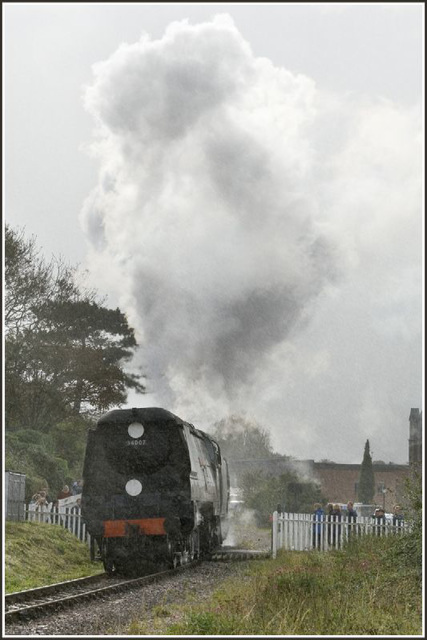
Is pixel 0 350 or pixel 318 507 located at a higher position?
pixel 0 350

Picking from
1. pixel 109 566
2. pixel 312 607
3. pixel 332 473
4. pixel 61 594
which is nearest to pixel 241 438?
pixel 332 473

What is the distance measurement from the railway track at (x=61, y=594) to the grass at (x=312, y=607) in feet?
4.88

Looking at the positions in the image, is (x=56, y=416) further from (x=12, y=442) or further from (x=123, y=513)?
(x=123, y=513)

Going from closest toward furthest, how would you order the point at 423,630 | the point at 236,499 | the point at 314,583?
the point at 423,630 → the point at 314,583 → the point at 236,499

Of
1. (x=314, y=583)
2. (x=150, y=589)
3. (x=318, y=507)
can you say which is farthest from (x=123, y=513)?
(x=318, y=507)

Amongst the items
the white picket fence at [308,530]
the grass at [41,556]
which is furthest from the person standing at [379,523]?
the grass at [41,556]

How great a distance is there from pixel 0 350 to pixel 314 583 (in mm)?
5557

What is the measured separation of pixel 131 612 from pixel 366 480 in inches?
1423

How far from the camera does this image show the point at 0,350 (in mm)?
10656

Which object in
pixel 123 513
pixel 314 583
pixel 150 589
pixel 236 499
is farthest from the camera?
pixel 236 499

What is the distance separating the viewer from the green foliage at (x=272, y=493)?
38.4 metres

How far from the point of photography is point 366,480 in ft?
153

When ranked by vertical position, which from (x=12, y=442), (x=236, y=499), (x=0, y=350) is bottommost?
(x=236, y=499)

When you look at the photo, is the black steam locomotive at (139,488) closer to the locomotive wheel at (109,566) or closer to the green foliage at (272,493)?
the locomotive wheel at (109,566)
